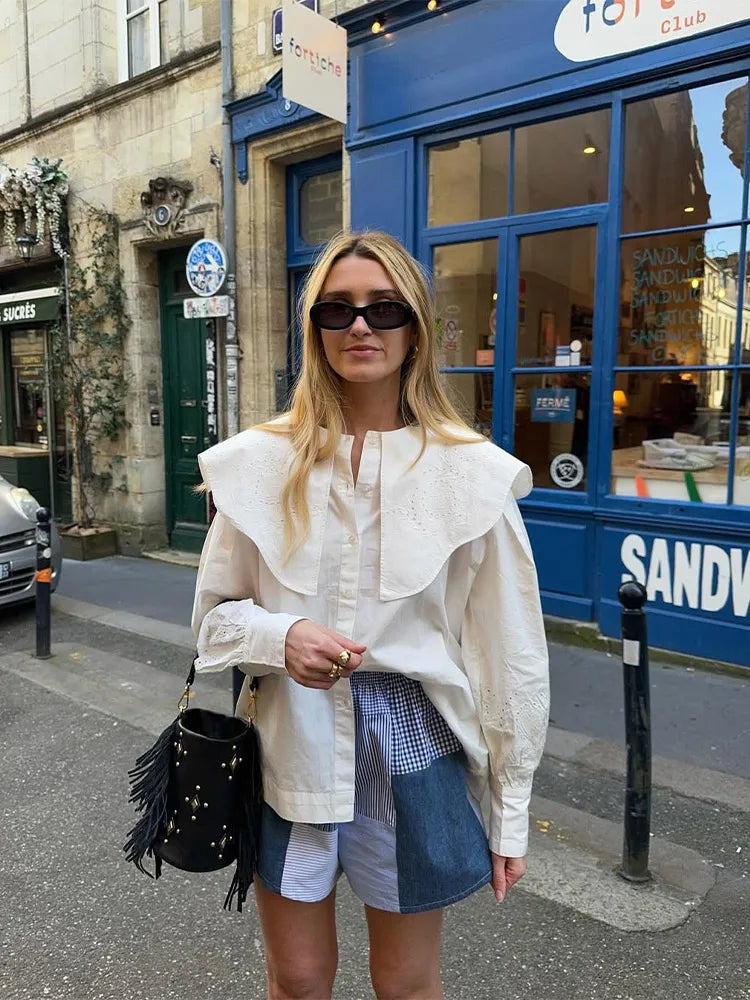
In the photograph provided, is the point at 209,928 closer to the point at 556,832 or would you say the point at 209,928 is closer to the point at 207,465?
the point at 556,832

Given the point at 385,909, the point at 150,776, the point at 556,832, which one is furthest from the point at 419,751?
the point at 556,832

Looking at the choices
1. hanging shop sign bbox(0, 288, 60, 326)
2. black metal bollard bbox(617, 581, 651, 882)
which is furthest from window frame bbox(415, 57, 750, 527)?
hanging shop sign bbox(0, 288, 60, 326)

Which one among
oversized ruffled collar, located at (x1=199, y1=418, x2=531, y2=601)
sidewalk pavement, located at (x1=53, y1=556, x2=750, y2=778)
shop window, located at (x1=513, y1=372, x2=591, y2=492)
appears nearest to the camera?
oversized ruffled collar, located at (x1=199, y1=418, x2=531, y2=601)

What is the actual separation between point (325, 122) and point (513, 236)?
7.74 ft

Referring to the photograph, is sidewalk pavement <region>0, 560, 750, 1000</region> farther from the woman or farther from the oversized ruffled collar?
the oversized ruffled collar

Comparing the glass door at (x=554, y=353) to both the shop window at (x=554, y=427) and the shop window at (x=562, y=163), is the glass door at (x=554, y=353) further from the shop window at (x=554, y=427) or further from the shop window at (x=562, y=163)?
the shop window at (x=562, y=163)

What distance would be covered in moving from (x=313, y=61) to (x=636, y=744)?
5.36 m

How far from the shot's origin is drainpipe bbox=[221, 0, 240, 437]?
7.32 metres

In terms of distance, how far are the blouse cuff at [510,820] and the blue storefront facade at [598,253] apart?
145 inches

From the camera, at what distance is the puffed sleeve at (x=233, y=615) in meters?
1.39

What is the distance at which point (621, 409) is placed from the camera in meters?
5.25

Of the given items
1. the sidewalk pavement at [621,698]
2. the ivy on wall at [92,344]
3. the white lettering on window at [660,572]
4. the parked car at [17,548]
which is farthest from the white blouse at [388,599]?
the ivy on wall at [92,344]

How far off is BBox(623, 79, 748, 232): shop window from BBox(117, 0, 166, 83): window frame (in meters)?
5.64

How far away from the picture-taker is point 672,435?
516 cm
